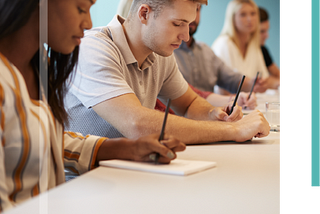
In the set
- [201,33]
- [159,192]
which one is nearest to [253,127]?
[159,192]

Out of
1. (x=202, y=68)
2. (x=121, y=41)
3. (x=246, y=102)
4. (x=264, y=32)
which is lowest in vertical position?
(x=246, y=102)

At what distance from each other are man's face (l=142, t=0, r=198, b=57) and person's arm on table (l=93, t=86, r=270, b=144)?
175 millimetres

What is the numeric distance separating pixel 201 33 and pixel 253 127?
7.90ft

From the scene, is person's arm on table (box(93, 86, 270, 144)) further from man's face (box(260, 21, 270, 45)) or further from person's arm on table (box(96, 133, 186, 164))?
man's face (box(260, 21, 270, 45))

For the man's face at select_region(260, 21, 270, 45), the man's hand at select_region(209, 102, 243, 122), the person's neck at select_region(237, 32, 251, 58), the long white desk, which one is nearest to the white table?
the long white desk

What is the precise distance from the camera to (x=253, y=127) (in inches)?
26.6

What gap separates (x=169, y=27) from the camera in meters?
0.75

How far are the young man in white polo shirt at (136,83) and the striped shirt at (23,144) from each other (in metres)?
0.21

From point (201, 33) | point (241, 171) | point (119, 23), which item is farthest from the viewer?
point (201, 33)

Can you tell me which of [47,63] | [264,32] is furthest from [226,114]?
[264,32]

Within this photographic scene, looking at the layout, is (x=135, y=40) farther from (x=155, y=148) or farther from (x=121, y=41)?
(x=155, y=148)

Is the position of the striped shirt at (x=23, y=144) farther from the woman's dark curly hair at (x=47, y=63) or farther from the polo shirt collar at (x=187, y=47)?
the polo shirt collar at (x=187, y=47)

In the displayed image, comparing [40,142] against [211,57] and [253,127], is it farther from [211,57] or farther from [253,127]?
[211,57]

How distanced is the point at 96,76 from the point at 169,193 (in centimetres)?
36
